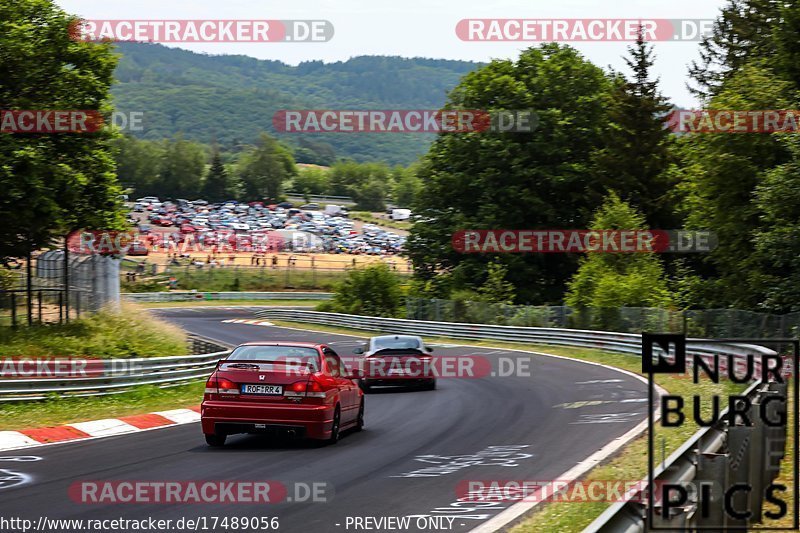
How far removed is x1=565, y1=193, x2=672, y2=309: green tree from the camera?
41.8 meters

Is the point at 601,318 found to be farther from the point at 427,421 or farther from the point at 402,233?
the point at 402,233

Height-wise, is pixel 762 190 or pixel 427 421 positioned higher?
pixel 762 190

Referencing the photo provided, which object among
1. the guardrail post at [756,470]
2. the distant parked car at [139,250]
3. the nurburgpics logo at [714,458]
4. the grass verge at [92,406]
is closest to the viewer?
the nurburgpics logo at [714,458]

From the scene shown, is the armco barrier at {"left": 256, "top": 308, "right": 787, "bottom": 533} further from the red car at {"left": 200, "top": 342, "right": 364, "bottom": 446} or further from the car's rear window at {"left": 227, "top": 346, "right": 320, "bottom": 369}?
the car's rear window at {"left": 227, "top": 346, "right": 320, "bottom": 369}

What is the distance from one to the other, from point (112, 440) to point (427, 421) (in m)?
5.37

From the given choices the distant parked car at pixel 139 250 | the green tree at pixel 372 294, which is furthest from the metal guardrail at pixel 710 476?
the distant parked car at pixel 139 250

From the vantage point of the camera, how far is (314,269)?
297 feet

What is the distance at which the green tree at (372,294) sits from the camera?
59906 mm

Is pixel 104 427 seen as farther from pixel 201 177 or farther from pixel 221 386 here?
pixel 201 177

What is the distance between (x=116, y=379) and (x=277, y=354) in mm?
8526

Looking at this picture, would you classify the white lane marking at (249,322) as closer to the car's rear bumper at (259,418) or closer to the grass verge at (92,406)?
the grass verge at (92,406)

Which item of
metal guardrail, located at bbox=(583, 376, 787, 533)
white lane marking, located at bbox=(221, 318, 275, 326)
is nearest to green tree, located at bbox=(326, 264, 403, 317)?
white lane marking, located at bbox=(221, 318, 275, 326)

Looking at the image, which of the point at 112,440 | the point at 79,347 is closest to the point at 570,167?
the point at 79,347

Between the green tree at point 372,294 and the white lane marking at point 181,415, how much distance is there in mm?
39622
